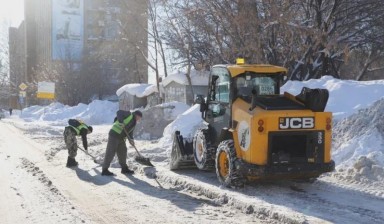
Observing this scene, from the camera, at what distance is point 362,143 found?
989cm

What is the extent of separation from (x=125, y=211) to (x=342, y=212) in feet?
9.93

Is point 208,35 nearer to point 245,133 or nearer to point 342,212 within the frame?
point 245,133

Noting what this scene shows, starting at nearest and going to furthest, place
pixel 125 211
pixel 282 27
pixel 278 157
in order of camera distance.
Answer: pixel 125 211 → pixel 278 157 → pixel 282 27

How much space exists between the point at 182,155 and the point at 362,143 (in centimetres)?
371

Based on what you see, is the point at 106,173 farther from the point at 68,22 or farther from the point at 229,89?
the point at 68,22

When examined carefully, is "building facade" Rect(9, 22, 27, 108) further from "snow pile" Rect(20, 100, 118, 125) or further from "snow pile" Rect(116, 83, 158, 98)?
"snow pile" Rect(116, 83, 158, 98)

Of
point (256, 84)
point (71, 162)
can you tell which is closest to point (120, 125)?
point (71, 162)

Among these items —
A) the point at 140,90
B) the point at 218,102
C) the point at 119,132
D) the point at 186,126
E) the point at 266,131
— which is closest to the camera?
the point at 266,131

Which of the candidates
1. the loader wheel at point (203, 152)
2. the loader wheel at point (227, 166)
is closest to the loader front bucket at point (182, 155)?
the loader wheel at point (203, 152)

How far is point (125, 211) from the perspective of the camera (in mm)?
6953

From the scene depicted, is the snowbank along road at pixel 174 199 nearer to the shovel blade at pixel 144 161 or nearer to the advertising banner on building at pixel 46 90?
the shovel blade at pixel 144 161

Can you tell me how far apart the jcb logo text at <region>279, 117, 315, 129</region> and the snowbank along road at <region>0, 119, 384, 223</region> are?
3.60 ft

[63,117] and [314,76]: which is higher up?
[314,76]

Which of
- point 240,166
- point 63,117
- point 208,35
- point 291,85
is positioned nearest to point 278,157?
point 240,166
